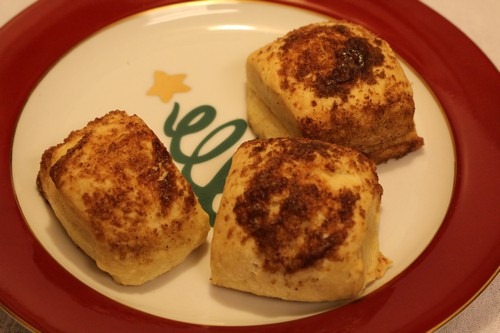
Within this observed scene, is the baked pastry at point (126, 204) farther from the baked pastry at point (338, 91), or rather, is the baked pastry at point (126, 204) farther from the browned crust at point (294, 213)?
the baked pastry at point (338, 91)

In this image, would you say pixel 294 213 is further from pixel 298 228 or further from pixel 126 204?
pixel 126 204

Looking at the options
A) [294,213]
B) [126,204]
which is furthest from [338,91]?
[126,204]

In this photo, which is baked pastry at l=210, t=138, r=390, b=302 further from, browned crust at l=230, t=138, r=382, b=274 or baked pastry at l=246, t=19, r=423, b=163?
baked pastry at l=246, t=19, r=423, b=163

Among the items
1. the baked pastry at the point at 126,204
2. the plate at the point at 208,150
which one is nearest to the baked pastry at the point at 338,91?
the plate at the point at 208,150

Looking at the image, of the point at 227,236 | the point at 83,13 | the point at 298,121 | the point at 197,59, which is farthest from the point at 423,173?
the point at 83,13

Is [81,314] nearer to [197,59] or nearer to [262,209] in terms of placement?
[262,209]

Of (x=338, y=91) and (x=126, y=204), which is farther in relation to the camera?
(x=338, y=91)

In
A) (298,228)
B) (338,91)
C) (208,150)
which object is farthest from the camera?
(208,150)
